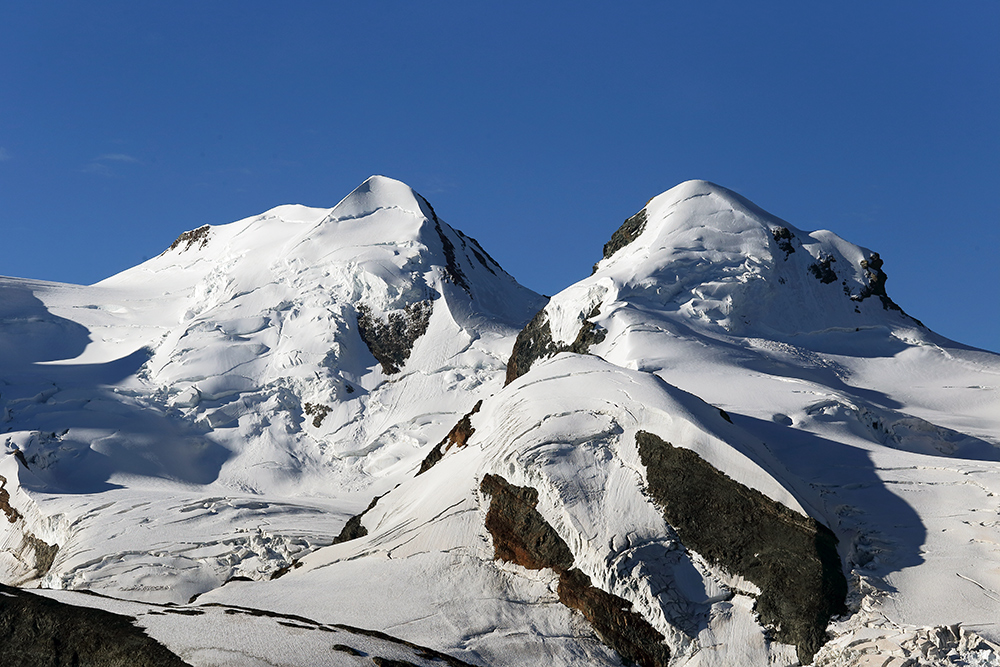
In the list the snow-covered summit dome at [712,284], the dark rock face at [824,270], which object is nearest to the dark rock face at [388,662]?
the snow-covered summit dome at [712,284]

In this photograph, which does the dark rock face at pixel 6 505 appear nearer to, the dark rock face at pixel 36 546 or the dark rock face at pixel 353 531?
the dark rock face at pixel 36 546

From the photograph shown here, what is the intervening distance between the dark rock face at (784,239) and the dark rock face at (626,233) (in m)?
4.00

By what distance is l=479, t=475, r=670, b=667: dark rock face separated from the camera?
38.2 feet

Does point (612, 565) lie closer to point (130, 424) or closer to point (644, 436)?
point (644, 436)

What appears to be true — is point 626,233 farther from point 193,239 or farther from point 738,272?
point 193,239

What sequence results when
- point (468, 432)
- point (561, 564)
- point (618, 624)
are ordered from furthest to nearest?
point (468, 432) < point (561, 564) < point (618, 624)

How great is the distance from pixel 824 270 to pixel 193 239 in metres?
28.0

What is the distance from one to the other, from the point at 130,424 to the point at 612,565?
1901 cm

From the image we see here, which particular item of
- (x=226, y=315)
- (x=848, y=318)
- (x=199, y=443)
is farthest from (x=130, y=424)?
(x=848, y=318)

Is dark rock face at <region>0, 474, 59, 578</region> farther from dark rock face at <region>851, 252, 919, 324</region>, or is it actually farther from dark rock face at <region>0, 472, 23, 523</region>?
dark rock face at <region>851, 252, 919, 324</region>

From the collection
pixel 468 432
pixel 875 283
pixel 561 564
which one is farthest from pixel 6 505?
pixel 875 283

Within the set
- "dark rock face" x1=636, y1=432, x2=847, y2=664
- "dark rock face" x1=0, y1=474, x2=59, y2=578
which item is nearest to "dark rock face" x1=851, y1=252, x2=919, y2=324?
"dark rock face" x1=636, y1=432, x2=847, y2=664

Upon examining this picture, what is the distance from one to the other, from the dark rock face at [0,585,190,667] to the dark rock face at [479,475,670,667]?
505 centimetres

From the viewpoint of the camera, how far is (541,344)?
84.0 feet
